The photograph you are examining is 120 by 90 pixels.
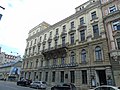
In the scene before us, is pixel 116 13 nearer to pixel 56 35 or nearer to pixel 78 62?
pixel 78 62

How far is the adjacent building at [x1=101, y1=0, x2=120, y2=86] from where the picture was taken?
1942 cm

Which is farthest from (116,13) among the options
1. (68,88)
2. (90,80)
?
(68,88)

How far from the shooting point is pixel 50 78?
30.5m

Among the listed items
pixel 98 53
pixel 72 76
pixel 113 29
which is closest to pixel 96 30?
pixel 113 29

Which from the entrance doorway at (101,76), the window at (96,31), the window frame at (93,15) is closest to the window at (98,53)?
the entrance doorway at (101,76)

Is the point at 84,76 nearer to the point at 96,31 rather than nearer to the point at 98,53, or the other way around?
the point at 98,53

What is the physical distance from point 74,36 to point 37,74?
634 inches

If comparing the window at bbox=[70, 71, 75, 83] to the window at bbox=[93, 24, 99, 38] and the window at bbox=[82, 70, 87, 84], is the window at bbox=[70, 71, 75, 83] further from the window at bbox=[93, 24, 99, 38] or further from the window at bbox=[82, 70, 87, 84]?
the window at bbox=[93, 24, 99, 38]

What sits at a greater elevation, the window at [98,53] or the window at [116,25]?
the window at [116,25]

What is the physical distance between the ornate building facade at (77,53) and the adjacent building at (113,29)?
0.86m

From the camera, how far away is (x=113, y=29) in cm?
2181

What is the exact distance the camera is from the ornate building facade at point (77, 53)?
22.3 meters

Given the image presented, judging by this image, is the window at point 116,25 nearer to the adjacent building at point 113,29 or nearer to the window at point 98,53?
the adjacent building at point 113,29

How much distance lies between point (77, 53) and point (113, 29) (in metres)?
8.74
